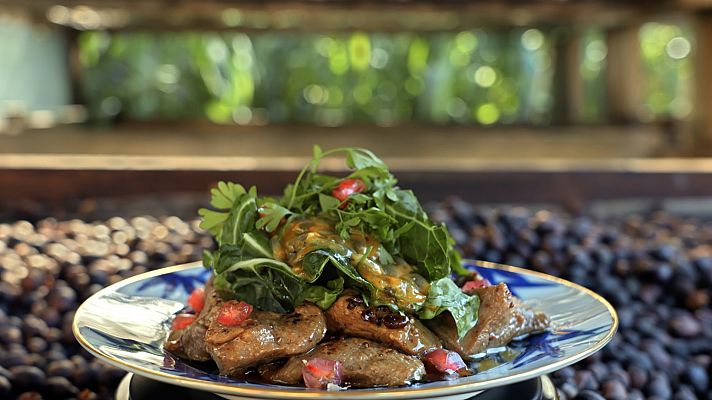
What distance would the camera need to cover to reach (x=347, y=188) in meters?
1.37

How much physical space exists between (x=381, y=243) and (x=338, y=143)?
406cm

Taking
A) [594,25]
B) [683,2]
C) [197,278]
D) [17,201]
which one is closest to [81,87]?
[17,201]

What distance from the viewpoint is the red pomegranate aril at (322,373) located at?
1.11 metres

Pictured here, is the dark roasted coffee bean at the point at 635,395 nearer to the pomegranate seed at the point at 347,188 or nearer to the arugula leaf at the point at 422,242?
the arugula leaf at the point at 422,242

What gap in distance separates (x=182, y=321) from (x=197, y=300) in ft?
0.32

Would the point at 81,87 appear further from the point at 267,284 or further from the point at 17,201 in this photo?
the point at 267,284

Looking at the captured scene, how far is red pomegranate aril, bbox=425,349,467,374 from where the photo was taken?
119 cm

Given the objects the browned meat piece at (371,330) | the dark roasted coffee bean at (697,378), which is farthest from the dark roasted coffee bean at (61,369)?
the dark roasted coffee bean at (697,378)

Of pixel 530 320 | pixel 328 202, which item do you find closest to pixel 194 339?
pixel 328 202

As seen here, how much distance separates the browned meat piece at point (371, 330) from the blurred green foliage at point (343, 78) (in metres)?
5.41

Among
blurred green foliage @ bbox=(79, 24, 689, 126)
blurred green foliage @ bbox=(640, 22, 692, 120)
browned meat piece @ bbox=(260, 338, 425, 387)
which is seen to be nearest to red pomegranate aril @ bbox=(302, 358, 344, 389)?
browned meat piece @ bbox=(260, 338, 425, 387)

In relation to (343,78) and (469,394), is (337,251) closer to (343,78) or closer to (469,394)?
(469,394)

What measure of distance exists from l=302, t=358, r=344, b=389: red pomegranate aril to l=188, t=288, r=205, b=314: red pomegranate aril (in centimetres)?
34

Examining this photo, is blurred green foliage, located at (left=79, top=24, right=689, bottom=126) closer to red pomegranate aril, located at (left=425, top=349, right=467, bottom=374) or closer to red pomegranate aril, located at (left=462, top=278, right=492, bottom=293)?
red pomegranate aril, located at (left=462, top=278, right=492, bottom=293)
